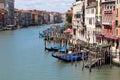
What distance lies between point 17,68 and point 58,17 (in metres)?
144

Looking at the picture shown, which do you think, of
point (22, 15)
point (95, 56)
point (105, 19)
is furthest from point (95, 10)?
point (22, 15)

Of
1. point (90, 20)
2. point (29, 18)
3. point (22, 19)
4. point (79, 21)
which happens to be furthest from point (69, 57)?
point (29, 18)

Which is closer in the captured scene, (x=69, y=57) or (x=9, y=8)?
(x=69, y=57)

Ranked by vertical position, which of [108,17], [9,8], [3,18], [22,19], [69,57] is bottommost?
[69,57]

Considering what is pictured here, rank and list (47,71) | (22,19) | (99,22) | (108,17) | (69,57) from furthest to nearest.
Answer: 1. (22,19)
2. (99,22)
3. (108,17)
4. (69,57)
5. (47,71)

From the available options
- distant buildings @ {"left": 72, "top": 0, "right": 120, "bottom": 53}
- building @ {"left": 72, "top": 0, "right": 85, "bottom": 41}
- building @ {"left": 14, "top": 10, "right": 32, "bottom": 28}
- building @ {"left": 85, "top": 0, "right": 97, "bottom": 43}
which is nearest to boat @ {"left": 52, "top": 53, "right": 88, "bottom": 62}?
distant buildings @ {"left": 72, "top": 0, "right": 120, "bottom": 53}

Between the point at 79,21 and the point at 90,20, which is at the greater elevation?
the point at 90,20

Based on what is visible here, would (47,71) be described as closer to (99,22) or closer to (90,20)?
(99,22)

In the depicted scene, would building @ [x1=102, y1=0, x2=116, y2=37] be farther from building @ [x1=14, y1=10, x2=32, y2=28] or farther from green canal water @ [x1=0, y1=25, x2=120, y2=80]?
building @ [x1=14, y1=10, x2=32, y2=28]

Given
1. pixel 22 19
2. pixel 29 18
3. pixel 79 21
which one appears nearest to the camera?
pixel 79 21

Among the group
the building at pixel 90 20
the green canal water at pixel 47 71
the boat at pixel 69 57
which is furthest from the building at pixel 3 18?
the boat at pixel 69 57

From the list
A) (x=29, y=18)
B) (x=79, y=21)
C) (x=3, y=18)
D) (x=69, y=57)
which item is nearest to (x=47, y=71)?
(x=69, y=57)

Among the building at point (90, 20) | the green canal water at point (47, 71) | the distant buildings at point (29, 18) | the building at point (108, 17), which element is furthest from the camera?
the distant buildings at point (29, 18)

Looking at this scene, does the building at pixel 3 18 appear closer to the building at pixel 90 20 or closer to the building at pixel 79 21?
the building at pixel 79 21
